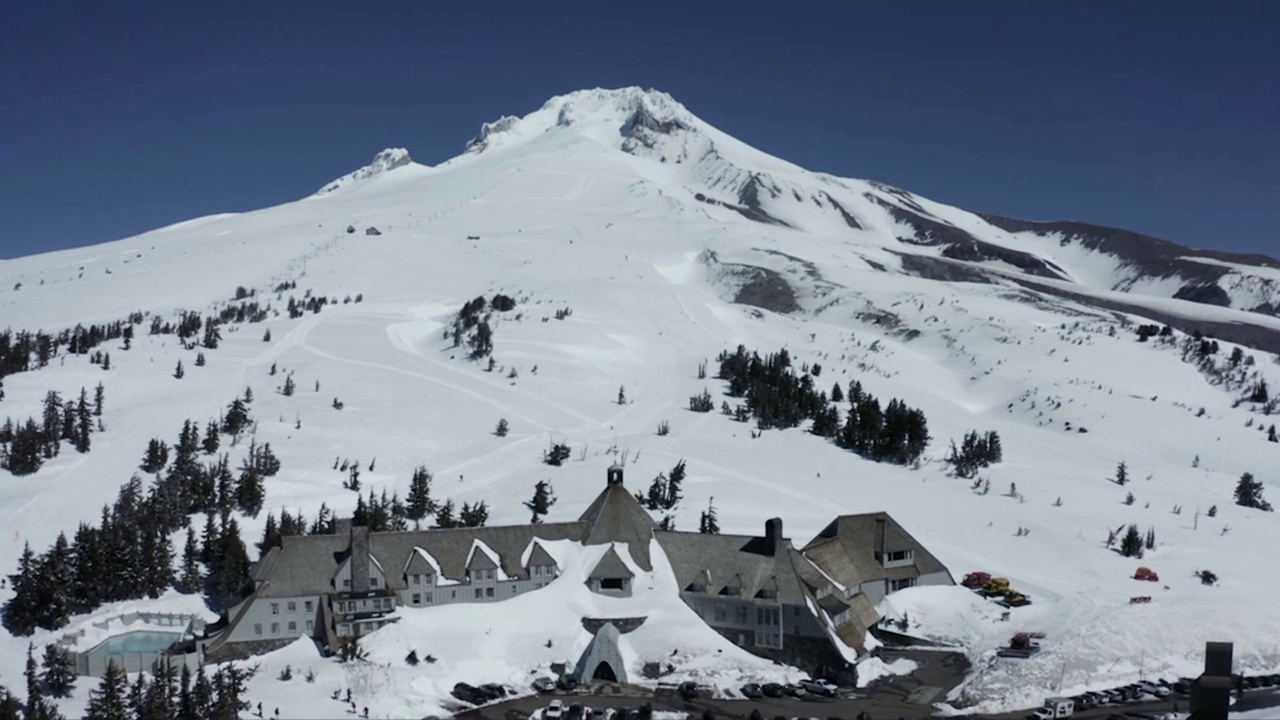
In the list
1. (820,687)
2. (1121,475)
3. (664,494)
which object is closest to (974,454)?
(1121,475)

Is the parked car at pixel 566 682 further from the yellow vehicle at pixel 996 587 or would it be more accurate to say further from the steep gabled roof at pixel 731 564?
the yellow vehicle at pixel 996 587

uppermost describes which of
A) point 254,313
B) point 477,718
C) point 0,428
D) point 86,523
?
point 254,313

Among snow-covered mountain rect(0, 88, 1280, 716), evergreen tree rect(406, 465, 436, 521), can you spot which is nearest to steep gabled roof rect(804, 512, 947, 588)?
snow-covered mountain rect(0, 88, 1280, 716)

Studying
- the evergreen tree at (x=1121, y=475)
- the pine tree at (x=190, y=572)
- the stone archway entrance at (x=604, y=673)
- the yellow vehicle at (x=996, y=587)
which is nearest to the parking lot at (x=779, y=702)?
the stone archway entrance at (x=604, y=673)

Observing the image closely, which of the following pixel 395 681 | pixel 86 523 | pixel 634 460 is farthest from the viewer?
pixel 634 460

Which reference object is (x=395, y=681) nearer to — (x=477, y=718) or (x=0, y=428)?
(x=477, y=718)

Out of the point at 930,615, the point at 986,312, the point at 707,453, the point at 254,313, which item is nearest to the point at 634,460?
the point at 707,453

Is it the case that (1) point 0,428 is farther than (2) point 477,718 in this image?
Yes
